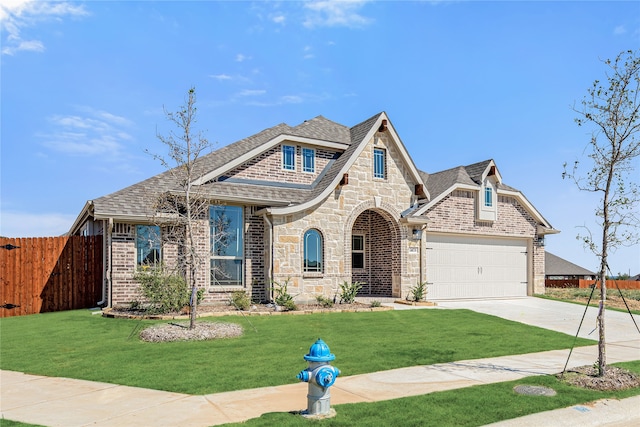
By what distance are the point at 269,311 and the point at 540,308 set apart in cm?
1103

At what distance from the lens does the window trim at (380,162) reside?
1965cm

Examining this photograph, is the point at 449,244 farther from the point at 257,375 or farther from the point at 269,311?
the point at 257,375

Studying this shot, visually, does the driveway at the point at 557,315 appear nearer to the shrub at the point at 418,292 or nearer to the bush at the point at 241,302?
the shrub at the point at 418,292

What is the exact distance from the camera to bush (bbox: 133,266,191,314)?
1391 cm

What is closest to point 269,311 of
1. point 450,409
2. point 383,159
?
point 383,159

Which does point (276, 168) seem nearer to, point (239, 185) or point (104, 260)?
point (239, 185)

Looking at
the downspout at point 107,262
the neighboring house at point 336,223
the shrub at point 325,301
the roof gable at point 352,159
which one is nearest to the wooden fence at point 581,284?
the neighboring house at point 336,223

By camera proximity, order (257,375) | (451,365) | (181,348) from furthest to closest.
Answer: (181,348), (451,365), (257,375)

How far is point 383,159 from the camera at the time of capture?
1988cm

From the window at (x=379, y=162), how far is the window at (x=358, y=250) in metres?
3.32

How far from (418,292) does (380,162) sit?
533cm

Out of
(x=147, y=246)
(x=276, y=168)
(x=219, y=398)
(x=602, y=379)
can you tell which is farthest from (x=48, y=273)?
(x=602, y=379)

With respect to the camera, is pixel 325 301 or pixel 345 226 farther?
pixel 345 226

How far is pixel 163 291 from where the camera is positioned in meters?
13.9
